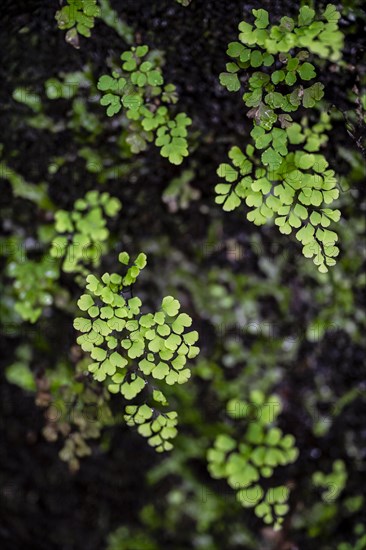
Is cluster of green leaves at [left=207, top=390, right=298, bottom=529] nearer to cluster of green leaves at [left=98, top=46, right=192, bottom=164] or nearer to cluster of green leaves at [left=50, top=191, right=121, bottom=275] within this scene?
cluster of green leaves at [left=50, top=191, right=121, bottom=275]

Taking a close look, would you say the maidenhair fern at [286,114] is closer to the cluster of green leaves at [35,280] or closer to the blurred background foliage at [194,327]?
the blurred background foliage at [194,327]

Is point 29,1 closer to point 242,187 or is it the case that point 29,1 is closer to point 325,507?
point 242,187

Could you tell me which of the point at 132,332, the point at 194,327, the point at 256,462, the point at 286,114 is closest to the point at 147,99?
the point at 286,114

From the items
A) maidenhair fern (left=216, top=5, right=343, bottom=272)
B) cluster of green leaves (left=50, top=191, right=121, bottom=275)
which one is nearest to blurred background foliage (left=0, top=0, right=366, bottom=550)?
cluster of green leaves (left=50, top=191, right=121, bottom=275)

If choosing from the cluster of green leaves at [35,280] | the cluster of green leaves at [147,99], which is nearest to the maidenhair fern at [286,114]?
the cluster of green leaves at [147,99]

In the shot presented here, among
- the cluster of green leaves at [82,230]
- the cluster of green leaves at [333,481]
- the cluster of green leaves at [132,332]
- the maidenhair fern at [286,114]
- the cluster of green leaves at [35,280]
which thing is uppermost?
the maidenhair fern at [286,114]

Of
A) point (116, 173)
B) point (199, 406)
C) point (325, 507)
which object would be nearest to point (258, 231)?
point (116, 173)
